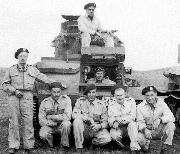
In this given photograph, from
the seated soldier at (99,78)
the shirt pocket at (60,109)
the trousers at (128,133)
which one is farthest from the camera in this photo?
the seated soldier at (99,78)

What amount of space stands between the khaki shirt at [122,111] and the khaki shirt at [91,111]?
164 mm

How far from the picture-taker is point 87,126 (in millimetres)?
7996

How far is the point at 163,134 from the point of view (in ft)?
25.3

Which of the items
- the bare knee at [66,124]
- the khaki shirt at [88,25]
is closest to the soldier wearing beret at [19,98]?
the bare knee at [66,124]

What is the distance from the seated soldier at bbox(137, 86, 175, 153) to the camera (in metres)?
7.61

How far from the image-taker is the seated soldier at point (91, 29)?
10.4m

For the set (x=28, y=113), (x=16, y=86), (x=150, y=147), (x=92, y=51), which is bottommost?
(x=150, y=147)

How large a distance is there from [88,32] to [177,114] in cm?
348

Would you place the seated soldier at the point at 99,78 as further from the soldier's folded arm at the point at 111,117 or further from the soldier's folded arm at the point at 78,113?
the soldier's folded arm at the point at 111,117

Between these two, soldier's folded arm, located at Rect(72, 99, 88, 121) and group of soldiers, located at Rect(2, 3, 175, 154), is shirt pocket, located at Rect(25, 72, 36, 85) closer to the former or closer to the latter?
group of soldiers, located at Rect(2, 3, 175, 154)

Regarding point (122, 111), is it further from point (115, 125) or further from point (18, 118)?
point (18, 118)

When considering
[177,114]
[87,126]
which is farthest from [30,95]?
[177,114]

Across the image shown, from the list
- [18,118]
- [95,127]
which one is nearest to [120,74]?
[95,127]

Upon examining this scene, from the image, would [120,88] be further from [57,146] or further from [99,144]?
[57,146]
